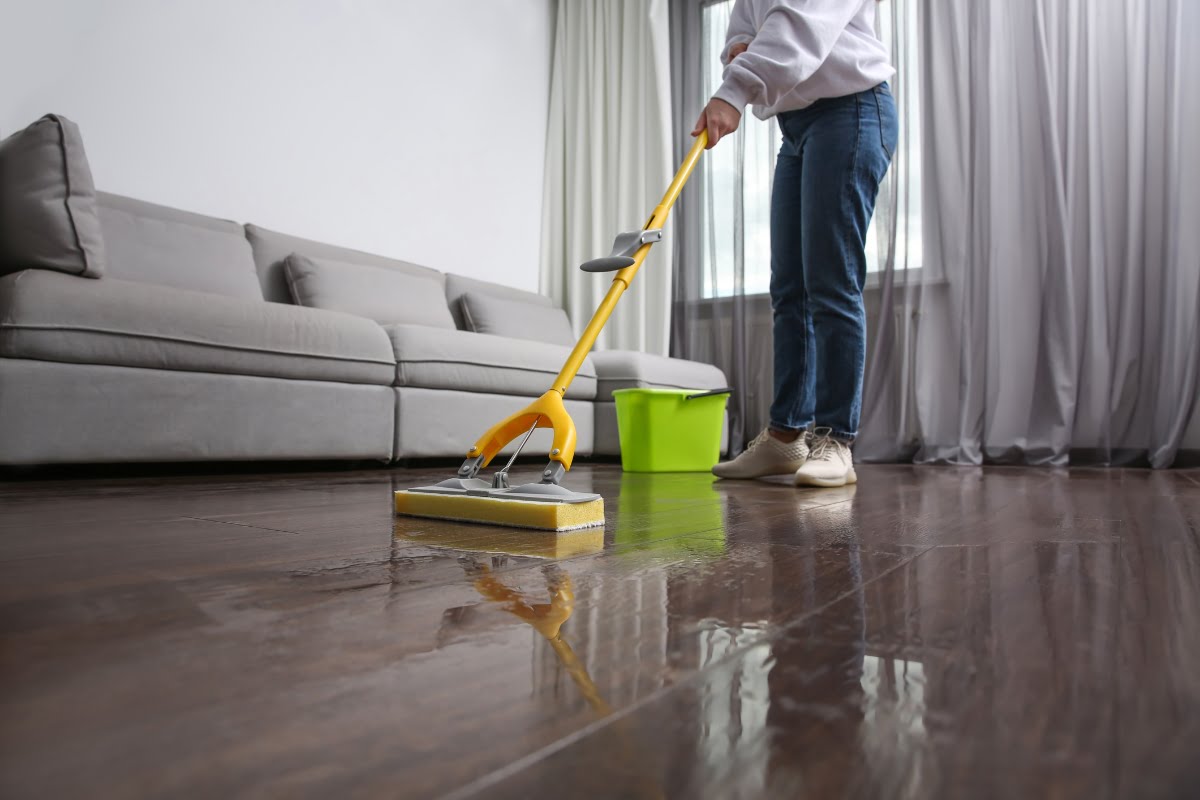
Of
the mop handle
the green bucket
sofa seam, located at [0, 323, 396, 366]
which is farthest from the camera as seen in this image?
the green bucket

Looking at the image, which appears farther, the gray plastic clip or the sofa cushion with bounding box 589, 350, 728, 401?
the sofa cushion with bounding box 589, 350, 728, 401

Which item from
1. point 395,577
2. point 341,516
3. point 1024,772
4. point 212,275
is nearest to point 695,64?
point 212,275

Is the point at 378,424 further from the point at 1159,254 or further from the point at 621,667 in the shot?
the point at 1159,254

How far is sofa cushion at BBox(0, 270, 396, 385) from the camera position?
165 cm

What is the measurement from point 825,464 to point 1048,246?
1.92m

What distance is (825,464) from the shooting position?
64.4 inches

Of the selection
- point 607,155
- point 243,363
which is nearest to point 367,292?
point 243,363

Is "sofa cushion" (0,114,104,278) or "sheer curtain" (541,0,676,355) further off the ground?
"sheer curtain" (541,0,676,355)

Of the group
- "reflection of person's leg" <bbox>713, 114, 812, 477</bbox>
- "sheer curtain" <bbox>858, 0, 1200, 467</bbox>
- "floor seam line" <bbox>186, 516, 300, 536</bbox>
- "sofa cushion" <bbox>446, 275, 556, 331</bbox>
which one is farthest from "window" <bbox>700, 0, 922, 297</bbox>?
"floor seam line" <bbox>186, 516, 300, 536</bbox>

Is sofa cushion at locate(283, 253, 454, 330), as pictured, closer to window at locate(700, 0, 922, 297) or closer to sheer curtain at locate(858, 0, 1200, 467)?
window at locate(700, 0, 922, 297)

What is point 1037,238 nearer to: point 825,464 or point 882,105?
point 882,105

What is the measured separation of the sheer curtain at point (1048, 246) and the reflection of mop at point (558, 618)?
9.26 feet

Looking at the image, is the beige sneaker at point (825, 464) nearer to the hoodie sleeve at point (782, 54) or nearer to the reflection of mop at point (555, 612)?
the hoodie sleeve at point (782, 54)

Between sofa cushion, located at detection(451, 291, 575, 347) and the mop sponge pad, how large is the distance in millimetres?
2344
